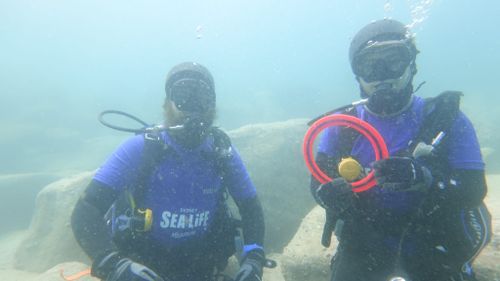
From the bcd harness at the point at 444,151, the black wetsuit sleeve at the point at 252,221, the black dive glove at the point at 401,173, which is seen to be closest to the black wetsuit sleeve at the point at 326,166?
the bcd harness at the point at 444,151

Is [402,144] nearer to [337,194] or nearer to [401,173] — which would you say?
[401,173]

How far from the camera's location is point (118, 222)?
3.28 m

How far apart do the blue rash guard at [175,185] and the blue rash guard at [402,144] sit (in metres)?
1.28

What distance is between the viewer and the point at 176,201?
3.62 meters

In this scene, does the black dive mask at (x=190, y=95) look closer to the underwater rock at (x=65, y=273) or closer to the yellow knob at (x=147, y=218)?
the yellow knob at (x=147, y=218)

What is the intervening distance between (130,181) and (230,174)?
3.49 ft

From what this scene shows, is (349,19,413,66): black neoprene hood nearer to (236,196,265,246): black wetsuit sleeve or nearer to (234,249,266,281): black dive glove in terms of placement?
(236,196,265,246): black wetsuit sleeve

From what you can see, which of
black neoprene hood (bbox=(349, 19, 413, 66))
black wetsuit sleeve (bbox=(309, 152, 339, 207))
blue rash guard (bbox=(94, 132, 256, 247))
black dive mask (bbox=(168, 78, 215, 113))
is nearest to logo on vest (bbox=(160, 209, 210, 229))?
blue rash guard (bbox=(94, 132, 256, 247))

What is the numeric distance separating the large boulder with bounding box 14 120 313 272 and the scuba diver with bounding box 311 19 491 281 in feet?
14.4

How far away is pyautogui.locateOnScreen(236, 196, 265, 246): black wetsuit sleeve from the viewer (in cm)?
401

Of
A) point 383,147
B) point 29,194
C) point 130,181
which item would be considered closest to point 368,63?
point 383,147

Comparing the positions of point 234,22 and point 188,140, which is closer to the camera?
point 188,140

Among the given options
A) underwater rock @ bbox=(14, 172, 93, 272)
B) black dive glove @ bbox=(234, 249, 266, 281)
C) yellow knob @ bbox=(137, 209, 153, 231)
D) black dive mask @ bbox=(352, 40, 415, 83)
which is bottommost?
underwater rock @ bbox=(14, 172, 93, 272)

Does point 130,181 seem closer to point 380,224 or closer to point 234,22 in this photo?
point 380,224
